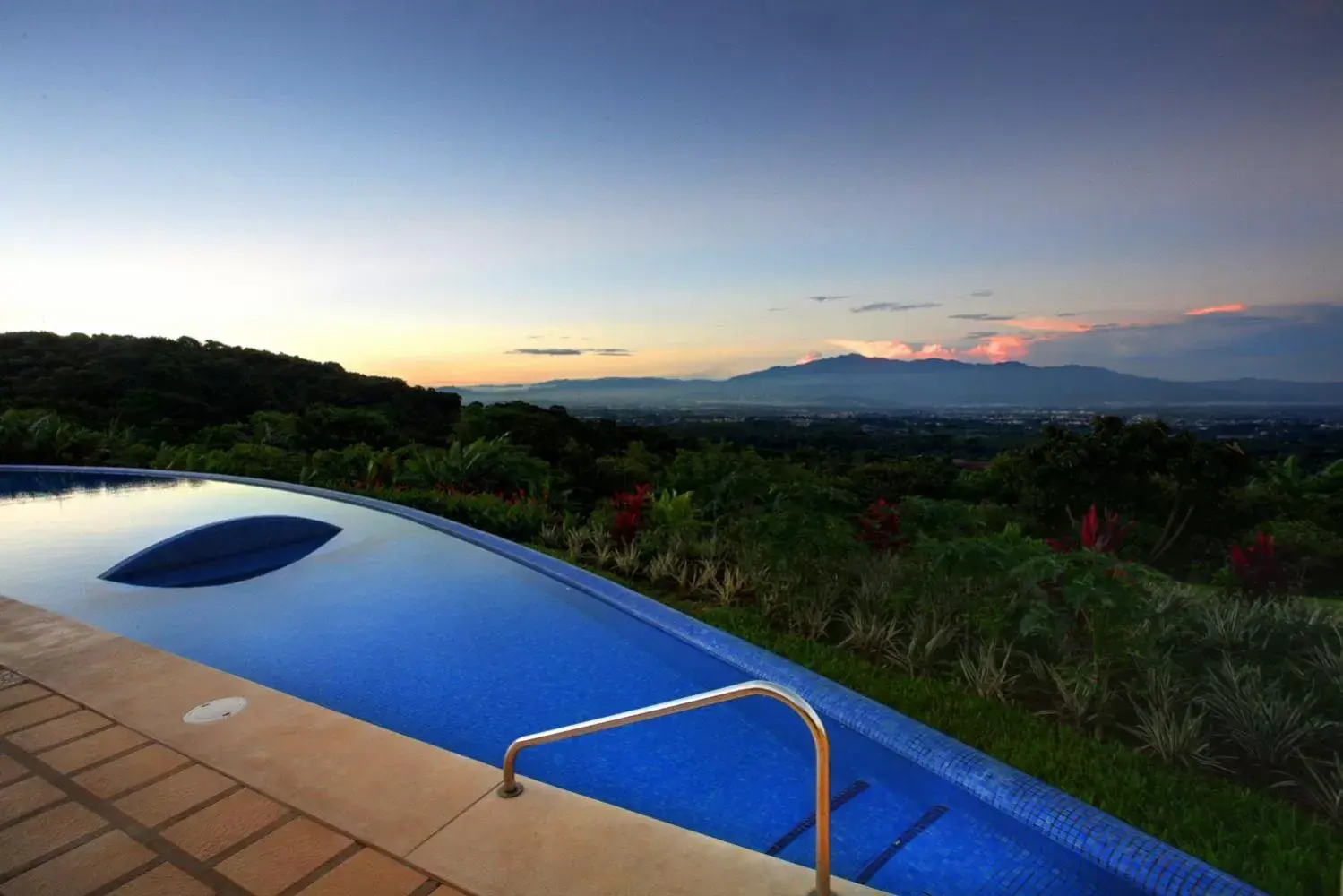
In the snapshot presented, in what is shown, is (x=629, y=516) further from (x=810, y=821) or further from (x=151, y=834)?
(x=151, y=834)

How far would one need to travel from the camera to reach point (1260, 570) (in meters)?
4.43

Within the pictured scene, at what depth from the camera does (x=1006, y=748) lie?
10.0 ft

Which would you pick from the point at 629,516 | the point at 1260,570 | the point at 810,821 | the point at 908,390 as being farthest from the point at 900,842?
the point at 908,390

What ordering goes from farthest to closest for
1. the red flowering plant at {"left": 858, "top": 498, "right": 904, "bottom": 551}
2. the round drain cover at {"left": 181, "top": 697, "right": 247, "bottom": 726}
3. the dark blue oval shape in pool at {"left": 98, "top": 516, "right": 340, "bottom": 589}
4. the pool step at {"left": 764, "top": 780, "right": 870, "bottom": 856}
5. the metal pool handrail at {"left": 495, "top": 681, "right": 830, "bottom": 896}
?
the dark blue oval shape in pool at {"left": 98, "top": 516, "right": 340, "bottom": 589} → the red flowering plant at {"left": 858, "top": 498, "right": 904, "bottom": 551} → the round drain cover at {"left": 181, "top": 697, "right": 247, "bottom": 726} → the pool step at {"left": 764, "top": 780, "right": 870, "bottom": 856} → the metal pool handrail at {"left": 495, "top": 681, "right": 830, "bottom": 896}

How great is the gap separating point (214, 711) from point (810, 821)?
2.59 meters

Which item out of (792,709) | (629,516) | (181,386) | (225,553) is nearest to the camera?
(792,709)


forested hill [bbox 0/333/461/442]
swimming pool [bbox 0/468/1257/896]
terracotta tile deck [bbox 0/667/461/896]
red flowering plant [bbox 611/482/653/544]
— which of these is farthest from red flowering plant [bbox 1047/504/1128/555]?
forested hill [bbox 0/333/461/442]

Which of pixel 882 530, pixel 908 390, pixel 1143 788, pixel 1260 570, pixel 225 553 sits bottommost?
pixel 1143 788

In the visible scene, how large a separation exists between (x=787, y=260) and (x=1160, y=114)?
6.53 metres

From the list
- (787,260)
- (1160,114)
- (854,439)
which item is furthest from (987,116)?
(854,439)

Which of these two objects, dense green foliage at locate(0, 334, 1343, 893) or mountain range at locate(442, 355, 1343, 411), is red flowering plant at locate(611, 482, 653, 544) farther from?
mountain range at locate(442, 355, 1343, 411)

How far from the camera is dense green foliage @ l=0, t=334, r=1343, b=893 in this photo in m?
2.90

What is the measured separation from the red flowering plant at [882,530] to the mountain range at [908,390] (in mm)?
7389

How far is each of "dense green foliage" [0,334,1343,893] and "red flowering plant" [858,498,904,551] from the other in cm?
2
